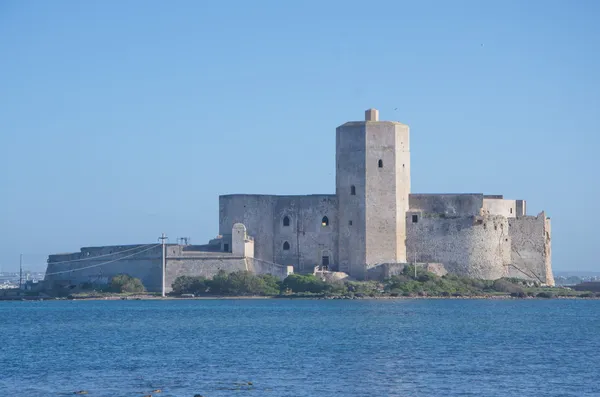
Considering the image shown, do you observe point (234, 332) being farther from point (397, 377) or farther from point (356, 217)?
point (356, 217)

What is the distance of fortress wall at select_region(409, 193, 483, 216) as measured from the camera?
51.0 meters

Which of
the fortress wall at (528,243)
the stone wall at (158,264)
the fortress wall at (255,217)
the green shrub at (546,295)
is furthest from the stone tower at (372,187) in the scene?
the green shrub at (546,295)

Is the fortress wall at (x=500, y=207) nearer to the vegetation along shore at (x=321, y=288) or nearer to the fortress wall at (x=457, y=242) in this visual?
the fortress wall at (x=457, y=242)

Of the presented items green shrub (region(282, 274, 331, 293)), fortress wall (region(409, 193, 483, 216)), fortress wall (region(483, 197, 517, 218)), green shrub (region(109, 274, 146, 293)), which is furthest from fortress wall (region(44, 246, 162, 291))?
fortress wall (region(483, 197, 517, 218))

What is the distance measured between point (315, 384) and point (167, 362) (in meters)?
4.60

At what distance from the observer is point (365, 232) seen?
50094 mm

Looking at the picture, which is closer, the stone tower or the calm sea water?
the calm sea water

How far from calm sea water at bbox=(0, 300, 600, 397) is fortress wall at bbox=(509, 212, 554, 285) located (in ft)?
22.4

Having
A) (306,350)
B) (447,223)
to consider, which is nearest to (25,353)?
(306,350)

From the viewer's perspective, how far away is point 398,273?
4978 centimetres

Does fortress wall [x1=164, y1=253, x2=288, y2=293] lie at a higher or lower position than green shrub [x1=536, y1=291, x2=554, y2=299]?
higher

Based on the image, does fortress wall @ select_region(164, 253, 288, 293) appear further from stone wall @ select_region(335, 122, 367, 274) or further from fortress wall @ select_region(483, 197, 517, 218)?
fortress wall @ select_region(483, 197, 517, 218)

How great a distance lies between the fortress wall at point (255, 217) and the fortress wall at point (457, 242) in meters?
5.63

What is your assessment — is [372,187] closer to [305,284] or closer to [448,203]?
[448,203]
